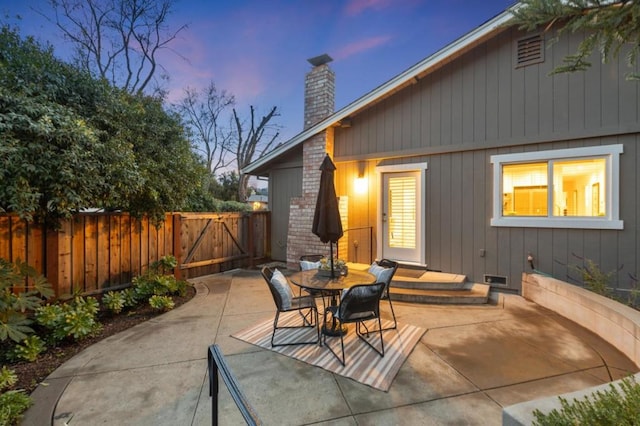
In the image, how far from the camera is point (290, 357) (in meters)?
3.41

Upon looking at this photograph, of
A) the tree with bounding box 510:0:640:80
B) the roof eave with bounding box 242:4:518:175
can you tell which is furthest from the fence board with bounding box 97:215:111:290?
the tree with bounding box 510:0:640:80

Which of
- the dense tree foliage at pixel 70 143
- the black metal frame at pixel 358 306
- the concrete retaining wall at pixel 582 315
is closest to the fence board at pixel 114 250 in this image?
the dense tree foliage at pixel 70 143

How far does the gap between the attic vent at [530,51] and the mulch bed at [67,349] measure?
776cm

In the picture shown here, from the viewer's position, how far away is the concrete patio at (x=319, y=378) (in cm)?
245

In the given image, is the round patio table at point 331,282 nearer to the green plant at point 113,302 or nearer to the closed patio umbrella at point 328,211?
the closed patio umbrella at point 328,211

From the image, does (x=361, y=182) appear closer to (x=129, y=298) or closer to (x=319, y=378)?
(x=319, y=378)

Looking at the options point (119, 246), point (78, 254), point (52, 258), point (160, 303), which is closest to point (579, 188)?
point (160, 303)

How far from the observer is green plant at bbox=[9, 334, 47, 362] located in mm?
3252

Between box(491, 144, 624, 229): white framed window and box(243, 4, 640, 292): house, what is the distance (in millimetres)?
18

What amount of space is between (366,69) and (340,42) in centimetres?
319

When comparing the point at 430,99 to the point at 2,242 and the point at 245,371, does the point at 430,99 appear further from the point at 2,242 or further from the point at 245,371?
the point at 2,242

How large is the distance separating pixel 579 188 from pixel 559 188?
28 centimetres

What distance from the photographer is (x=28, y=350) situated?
3289 millimetres

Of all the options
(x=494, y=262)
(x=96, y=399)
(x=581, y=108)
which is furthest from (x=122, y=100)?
(x=581, y=108)
